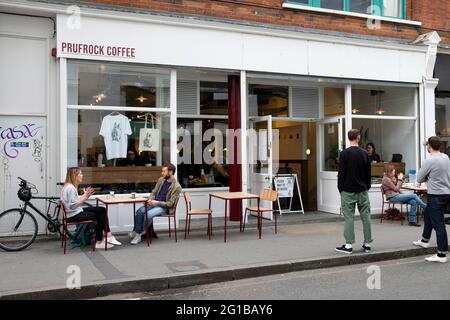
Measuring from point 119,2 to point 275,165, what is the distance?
5425 millimetres

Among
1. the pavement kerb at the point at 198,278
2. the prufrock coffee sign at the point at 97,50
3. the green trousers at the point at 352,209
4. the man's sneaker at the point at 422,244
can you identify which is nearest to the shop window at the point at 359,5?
the prufrock coffee sign at the point at 97,50

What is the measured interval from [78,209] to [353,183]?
4561 mm

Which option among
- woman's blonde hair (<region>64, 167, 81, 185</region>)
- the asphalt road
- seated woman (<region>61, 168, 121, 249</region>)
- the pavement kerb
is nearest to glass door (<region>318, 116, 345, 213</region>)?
the pavement kerb

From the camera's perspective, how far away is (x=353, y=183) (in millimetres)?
7637

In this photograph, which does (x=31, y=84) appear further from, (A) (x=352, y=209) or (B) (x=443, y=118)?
(B) (x=443, y=118)

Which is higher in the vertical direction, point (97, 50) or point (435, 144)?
point (97, 50)

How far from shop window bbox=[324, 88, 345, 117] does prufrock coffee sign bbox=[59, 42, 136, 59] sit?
5.33m

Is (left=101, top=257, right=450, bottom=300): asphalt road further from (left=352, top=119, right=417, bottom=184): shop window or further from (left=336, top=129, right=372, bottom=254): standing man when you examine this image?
(left=352, top=119, right=417, bottom=184): shop window

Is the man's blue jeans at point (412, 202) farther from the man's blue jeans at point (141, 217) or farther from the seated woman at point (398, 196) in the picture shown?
the man's blue jeans at point (141, 217)

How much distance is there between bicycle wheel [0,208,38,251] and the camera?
8039mm

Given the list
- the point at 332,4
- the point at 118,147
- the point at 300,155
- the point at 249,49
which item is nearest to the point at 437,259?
the point at 249,49

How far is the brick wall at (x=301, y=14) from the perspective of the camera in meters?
9.86

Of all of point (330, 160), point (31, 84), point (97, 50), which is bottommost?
point (330, 160)

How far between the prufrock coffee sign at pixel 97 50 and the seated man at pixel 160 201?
2.39 m
